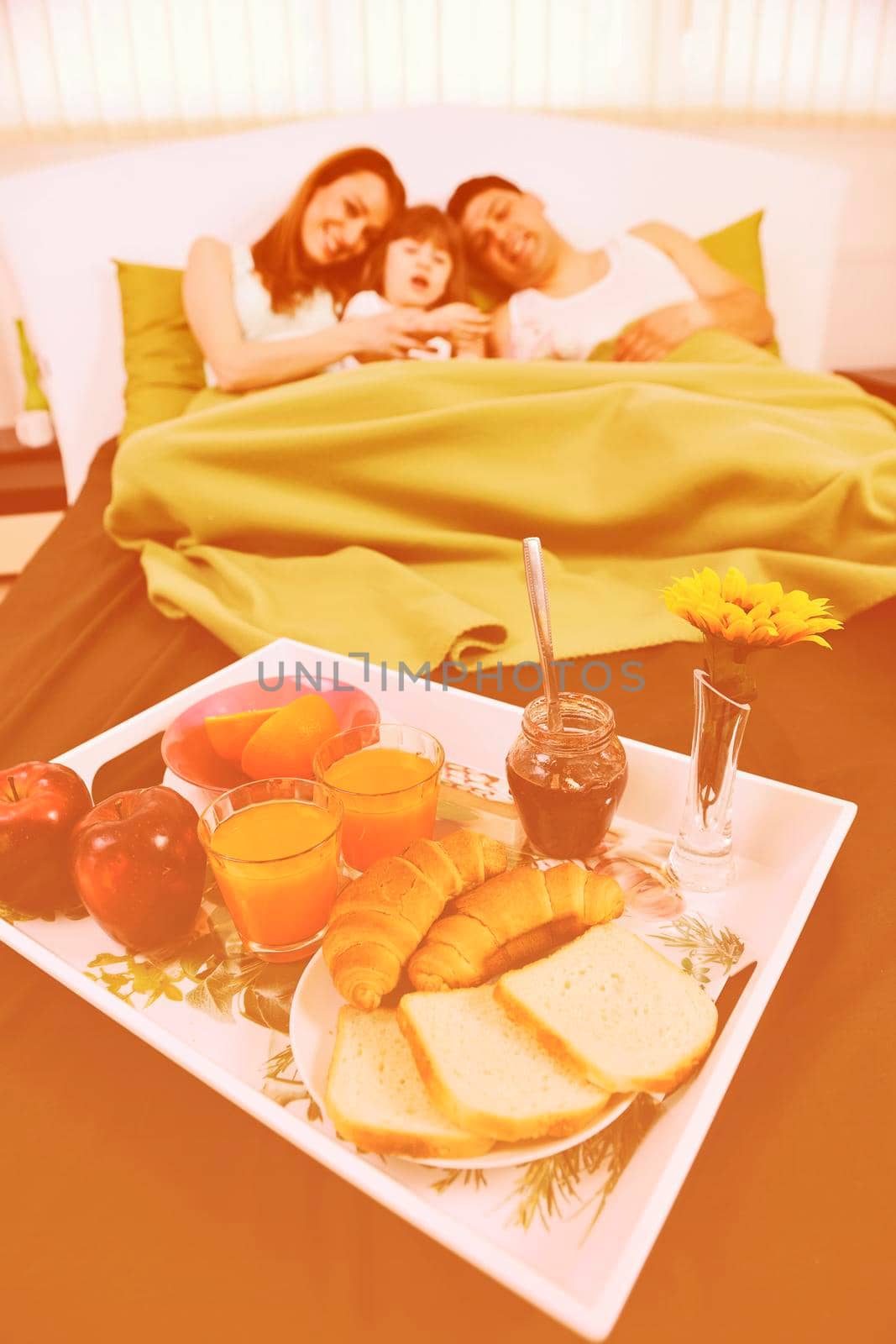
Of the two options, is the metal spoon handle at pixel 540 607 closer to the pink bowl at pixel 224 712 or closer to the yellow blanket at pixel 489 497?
the pink bowl at pixel 224 712

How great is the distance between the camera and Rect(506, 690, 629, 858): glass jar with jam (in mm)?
824

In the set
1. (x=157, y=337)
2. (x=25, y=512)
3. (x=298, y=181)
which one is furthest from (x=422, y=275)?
(x=25, y=512)

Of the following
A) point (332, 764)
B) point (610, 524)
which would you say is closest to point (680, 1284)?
point (332, 764)

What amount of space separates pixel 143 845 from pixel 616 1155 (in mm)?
426

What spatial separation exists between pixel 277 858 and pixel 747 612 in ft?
1.39

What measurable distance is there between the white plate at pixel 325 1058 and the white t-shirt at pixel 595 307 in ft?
5.98

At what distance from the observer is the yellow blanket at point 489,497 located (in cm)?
138

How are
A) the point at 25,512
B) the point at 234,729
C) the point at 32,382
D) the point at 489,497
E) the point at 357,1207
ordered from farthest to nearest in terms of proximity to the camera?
the point at 32,382
the point at 25,512
the point at 489,497
the point at 234,729
the point at 357,1207

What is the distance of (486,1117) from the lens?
1.82 ft

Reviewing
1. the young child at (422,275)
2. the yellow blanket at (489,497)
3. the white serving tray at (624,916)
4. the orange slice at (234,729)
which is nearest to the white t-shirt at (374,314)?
the young child at (422,275)

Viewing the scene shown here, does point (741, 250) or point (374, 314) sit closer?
point (374, 314)

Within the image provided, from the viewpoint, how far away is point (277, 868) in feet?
2.35

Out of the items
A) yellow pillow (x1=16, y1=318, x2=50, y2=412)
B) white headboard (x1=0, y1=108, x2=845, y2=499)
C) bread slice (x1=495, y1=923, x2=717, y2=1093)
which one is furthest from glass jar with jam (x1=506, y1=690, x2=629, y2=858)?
yellow pillow (x1=16, y1=318, x2=50, y2=412)

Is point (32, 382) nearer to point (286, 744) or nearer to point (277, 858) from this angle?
point (286, 744)
